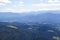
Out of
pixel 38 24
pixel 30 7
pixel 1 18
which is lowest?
pixel 38 24

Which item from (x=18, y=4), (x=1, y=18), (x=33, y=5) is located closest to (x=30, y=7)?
(x=33, y=5)

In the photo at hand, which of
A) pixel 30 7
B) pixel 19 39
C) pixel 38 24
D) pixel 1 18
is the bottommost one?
pixel 19 39

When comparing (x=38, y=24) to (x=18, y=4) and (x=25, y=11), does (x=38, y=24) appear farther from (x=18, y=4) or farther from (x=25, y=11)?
(x=18, y=4)

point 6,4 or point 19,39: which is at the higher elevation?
point 6,4

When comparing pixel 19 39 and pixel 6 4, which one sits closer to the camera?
pixel 19 39

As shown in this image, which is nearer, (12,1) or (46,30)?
(46,30)

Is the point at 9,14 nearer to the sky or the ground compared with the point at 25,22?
nearer to the sky

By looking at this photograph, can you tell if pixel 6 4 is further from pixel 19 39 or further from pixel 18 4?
pixel 19 39

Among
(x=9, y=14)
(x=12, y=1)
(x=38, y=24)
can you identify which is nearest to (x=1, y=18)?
(x=9, y=14)
